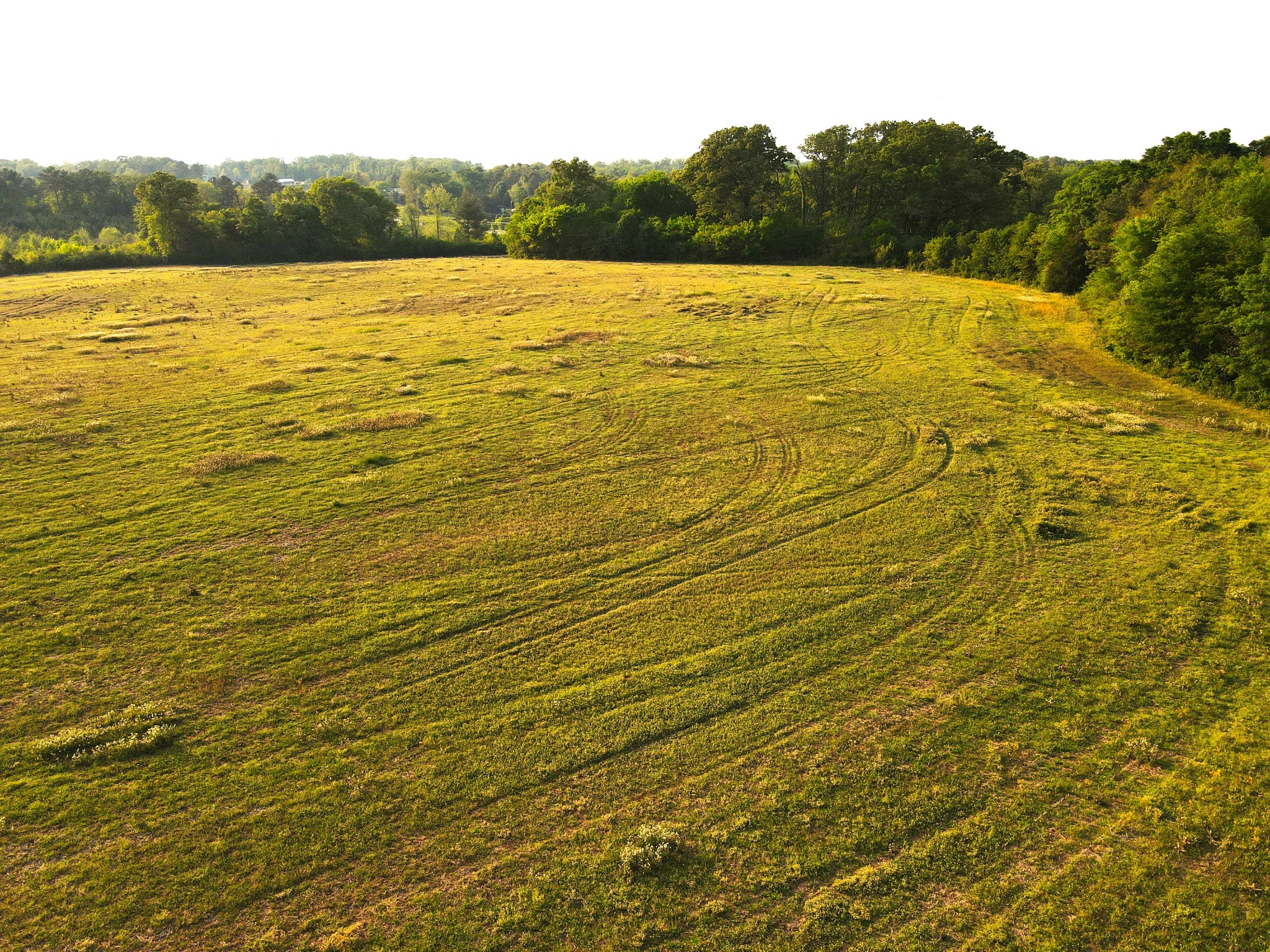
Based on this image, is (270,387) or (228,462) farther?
(270,387)

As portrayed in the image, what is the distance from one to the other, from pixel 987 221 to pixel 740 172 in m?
32.4

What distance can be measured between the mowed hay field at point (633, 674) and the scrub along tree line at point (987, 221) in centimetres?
573

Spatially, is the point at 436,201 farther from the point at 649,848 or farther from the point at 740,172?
the point at 649,848

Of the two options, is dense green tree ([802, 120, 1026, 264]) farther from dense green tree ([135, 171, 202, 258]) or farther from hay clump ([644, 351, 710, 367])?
dense green tree ([135, 171, 202, 258])

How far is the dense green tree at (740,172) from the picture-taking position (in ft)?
286

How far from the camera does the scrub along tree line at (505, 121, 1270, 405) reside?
99.3ft

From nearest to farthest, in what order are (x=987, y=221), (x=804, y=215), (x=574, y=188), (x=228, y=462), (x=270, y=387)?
(x=228, y=462) < (x=270, y=387) < (x=987, y=221) < (x=804, y=215) < (x=574, y=188)

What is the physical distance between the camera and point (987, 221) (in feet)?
268

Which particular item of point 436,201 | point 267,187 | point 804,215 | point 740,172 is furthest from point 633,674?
point 267,187

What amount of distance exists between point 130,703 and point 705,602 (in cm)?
1186

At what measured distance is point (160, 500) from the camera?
1994cm

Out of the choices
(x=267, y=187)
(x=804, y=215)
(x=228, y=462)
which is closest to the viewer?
(x=228, y=462)

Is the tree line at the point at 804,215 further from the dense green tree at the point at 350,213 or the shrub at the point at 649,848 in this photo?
the shrub at the point at 649,848

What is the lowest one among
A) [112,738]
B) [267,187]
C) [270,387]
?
[112,738]
